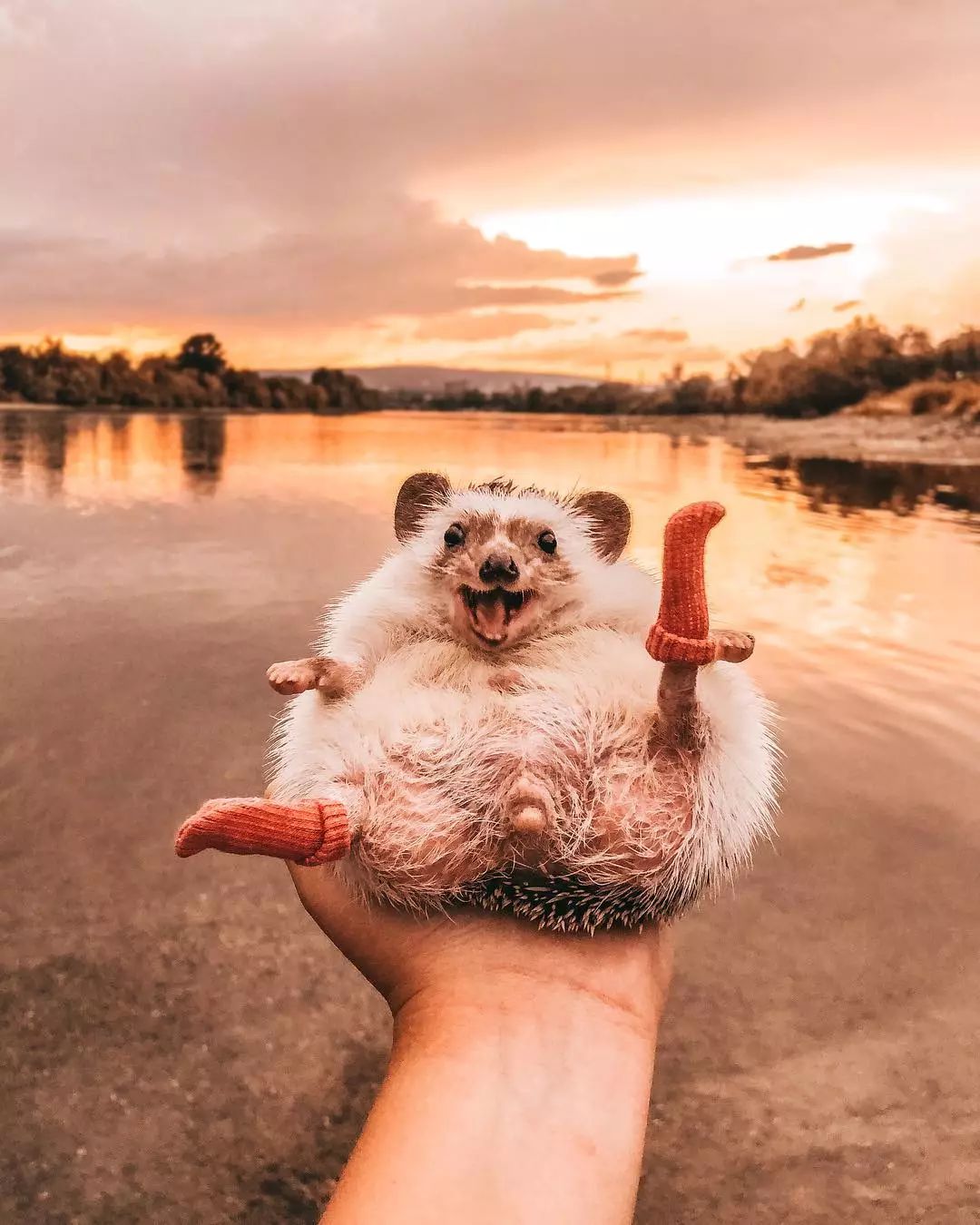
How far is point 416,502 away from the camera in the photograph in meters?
2.86

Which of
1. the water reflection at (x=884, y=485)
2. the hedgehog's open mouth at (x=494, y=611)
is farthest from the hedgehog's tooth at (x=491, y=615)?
the water reflection at (x=884, y=485)

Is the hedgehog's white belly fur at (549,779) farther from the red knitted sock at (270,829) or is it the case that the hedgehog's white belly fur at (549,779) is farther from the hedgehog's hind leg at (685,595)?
the hedgehog's hind leg at (685,595)

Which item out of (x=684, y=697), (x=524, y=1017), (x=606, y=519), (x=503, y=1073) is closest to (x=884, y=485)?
(x=606, y=519)

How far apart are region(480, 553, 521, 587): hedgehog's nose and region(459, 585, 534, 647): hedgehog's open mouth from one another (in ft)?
0.31

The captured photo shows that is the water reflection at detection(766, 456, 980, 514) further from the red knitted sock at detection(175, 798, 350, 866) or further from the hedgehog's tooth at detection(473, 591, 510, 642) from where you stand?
the red knitted sock at detection(175, 798, 350, 866)

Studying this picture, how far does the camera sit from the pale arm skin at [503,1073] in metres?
1.74

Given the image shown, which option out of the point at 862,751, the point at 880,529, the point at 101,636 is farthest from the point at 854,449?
the point at 101,636

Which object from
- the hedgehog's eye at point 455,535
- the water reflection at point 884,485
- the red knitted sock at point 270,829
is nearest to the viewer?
the red knitted sock at point 270,829

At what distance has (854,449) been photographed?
Answer: 562 inches

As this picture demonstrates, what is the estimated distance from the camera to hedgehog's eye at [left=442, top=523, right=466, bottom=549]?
8.39ft

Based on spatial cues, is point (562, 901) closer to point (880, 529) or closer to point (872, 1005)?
point (872, 1005)

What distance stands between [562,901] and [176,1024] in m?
2.25

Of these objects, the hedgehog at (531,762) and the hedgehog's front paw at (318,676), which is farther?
the hedgehog's front paw at (318,676)

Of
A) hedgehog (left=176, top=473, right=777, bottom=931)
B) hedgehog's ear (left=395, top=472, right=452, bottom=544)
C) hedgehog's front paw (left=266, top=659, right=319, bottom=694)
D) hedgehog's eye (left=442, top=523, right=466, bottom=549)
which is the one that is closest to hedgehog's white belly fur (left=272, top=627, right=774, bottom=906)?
hedgehog (left=176, top=473, right=777, bottom=931)
